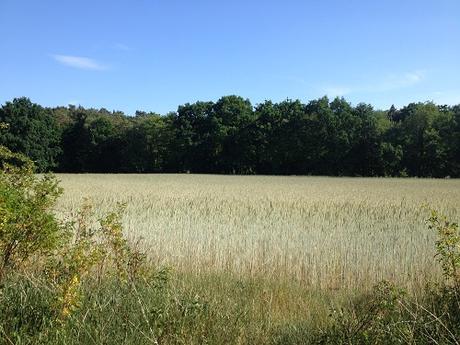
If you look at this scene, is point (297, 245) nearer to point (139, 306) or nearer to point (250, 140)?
point (139, 306)

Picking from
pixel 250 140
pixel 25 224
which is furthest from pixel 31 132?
pixel 25 224

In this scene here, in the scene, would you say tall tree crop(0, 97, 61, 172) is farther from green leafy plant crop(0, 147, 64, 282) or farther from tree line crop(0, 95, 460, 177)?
green leafy plant crop(0, 147, 64, 282)

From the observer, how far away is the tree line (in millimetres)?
66250

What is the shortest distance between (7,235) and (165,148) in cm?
7623

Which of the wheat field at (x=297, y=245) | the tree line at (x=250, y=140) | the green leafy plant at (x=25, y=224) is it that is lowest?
the wheat field at (x=297, y=245)

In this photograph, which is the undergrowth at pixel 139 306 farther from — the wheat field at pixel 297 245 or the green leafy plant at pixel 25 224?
the wheat field at pixel 297 245

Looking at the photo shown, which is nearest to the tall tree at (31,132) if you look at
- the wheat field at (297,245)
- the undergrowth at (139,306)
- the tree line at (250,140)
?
the tree line at (250,140)

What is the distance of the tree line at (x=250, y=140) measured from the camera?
66250 mm

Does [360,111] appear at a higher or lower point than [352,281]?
higher

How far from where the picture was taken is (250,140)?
76.2 metres

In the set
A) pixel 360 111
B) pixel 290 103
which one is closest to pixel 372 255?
pixel 360 111

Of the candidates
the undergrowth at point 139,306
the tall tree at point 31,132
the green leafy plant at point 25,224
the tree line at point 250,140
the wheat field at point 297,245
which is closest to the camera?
the undergrowth at point 139,306

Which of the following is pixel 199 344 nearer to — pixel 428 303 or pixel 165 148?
pixel 428 303

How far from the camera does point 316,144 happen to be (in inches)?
2862
